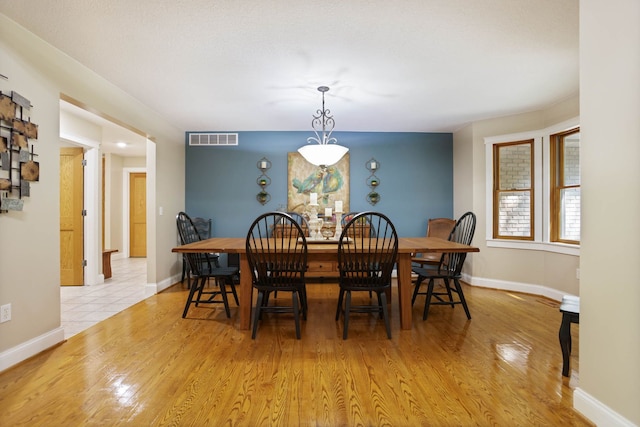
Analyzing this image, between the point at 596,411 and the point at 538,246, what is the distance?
3085 millimetres

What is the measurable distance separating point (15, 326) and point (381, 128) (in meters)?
4.74

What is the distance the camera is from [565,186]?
408cm

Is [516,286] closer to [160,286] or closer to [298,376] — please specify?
[298,376]

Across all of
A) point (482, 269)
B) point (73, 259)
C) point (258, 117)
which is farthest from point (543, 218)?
point (73, 259)

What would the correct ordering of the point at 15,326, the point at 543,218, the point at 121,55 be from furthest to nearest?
the point at 543,218, the point at 121,55, the point at 15,326

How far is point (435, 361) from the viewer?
237 centimetres

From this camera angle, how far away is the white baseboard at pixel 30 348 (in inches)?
88.6

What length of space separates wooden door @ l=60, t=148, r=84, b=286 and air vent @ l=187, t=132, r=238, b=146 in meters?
1.53

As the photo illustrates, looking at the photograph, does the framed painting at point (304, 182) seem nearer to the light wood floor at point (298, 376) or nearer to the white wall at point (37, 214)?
the light wood floor at point (298, 376)

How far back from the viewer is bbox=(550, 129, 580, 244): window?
3.96 metres

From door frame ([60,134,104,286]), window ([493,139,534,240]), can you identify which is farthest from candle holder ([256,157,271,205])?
window ([493,139,534,240])

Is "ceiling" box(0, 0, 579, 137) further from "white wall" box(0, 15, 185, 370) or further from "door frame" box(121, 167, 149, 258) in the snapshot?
"door frame" box(121, 167, 149, 258)

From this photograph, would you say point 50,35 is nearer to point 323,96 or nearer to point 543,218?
point 323,96

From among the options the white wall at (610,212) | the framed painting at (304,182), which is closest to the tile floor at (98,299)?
the framed painting at (304,182)
